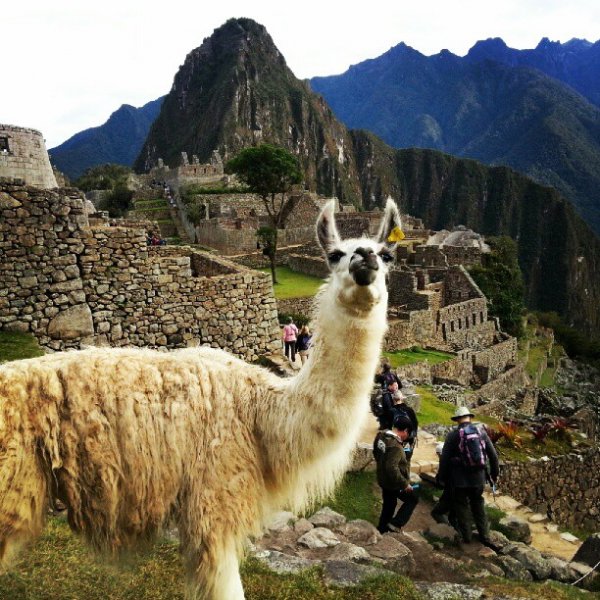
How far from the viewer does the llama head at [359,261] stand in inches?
105

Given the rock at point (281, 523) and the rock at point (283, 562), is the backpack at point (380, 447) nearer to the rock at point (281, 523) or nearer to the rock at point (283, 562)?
the rock at point (281, 523)

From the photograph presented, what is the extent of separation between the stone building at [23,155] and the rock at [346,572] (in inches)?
258

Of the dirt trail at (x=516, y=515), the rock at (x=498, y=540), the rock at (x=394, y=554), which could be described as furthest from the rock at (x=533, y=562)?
the rock at (x=394, y=554)

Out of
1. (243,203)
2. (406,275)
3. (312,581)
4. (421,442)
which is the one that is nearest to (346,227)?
(243,203)

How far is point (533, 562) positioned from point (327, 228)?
4.40 meters

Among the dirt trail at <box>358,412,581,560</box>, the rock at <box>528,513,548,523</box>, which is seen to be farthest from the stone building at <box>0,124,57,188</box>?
the rock at <box>528,513,548,523</box>

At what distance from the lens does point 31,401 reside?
257 centimetres

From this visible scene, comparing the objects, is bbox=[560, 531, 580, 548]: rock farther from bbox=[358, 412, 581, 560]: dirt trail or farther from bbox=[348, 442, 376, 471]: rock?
bbox=[348, 442, 376, 471]: rock

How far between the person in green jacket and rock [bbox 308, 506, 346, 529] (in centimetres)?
56

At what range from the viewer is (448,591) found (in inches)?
158

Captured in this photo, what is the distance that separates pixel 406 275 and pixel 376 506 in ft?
73.8

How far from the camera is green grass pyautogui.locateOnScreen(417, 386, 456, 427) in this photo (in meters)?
12.2

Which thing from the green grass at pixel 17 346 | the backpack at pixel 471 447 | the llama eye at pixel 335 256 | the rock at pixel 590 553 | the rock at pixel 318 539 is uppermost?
the llama eye at pixel 335 256

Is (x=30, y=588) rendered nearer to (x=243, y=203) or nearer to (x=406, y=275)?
(x=406, y=275)
